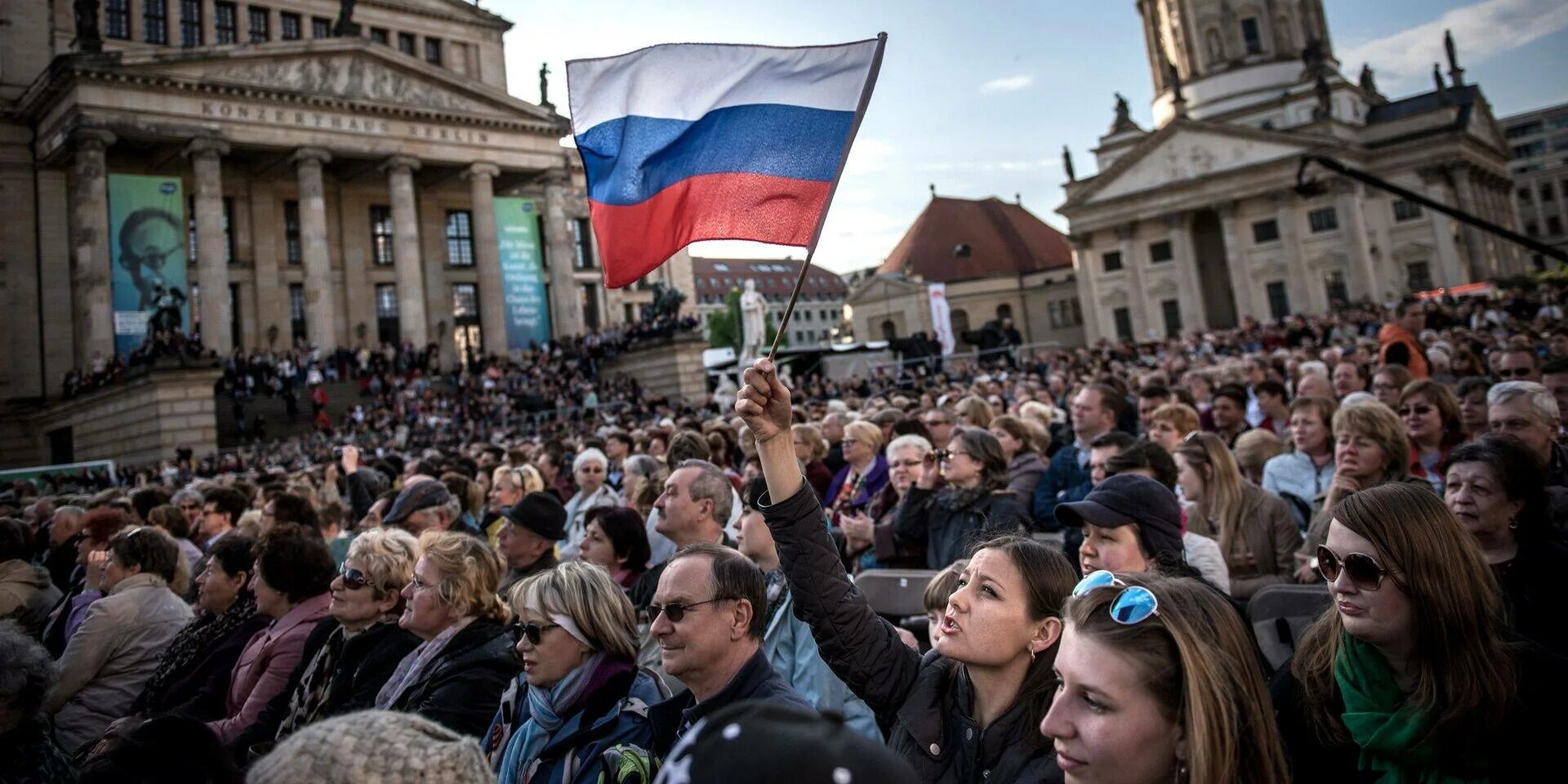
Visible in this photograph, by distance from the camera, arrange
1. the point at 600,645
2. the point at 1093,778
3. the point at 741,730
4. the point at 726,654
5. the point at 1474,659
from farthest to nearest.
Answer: the point at 600,645 → the point at 726,654 → the point at 1474,659 → the point at 1093,778 → the point at 741,730

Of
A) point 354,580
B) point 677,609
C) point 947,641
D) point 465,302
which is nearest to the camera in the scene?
point 947,641

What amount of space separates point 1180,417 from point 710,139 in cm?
448

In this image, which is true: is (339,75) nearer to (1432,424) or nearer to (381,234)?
(381,234)

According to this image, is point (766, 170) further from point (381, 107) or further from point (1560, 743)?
point (381, 107)

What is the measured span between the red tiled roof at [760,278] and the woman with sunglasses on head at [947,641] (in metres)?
103

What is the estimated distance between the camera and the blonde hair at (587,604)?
345cm

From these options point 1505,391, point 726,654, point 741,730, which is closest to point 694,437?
point 726,654

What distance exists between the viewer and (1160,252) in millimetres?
58219

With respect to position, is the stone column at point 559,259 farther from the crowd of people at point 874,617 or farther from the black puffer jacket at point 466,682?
the black puffer jacket at point 466,682

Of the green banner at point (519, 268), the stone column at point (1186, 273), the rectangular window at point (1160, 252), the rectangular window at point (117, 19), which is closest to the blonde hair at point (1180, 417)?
the green banner at point (519, 268)

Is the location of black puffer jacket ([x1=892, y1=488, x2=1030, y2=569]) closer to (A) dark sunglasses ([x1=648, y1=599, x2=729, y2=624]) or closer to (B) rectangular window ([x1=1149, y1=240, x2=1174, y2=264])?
(A) dark sunglasses ([x1=648, y1=599, x2=729, y2=624])

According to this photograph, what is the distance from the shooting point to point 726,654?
317 centimetres

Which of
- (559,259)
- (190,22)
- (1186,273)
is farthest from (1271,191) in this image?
(190,22)

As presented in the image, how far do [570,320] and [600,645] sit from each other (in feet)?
123
